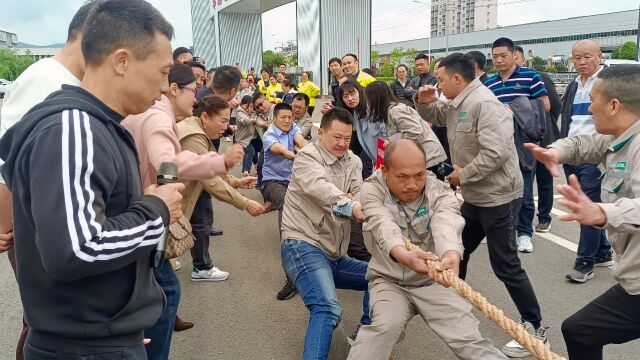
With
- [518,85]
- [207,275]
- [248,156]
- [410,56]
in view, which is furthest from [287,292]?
[410,56]

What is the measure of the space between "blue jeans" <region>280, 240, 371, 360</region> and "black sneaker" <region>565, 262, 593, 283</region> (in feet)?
7.16

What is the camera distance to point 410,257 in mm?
2338

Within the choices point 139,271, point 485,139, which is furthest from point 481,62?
point 139,271

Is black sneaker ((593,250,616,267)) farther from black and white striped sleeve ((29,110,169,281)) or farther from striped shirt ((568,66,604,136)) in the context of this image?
black and white striped sleeve ((29,110,169,281))

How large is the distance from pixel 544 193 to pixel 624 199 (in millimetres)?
4275

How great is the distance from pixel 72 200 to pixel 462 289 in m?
1.53

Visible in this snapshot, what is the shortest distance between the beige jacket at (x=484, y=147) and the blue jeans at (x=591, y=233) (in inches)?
45.4

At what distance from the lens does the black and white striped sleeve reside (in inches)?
49.1

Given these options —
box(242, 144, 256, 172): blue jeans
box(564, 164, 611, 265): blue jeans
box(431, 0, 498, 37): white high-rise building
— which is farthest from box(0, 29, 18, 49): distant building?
box(564, 164, 611, 265): blue jeans

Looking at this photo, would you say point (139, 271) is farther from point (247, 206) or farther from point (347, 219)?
point (247, 206)

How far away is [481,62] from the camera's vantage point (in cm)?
623

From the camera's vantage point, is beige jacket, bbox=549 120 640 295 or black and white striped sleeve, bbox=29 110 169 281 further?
beige jacket, bbox=549 120 640 295

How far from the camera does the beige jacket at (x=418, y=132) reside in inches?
175

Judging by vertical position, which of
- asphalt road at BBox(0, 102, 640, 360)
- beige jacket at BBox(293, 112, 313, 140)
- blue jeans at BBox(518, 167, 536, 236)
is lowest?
asphalt road at BBox(0, 102, 640, 360)
